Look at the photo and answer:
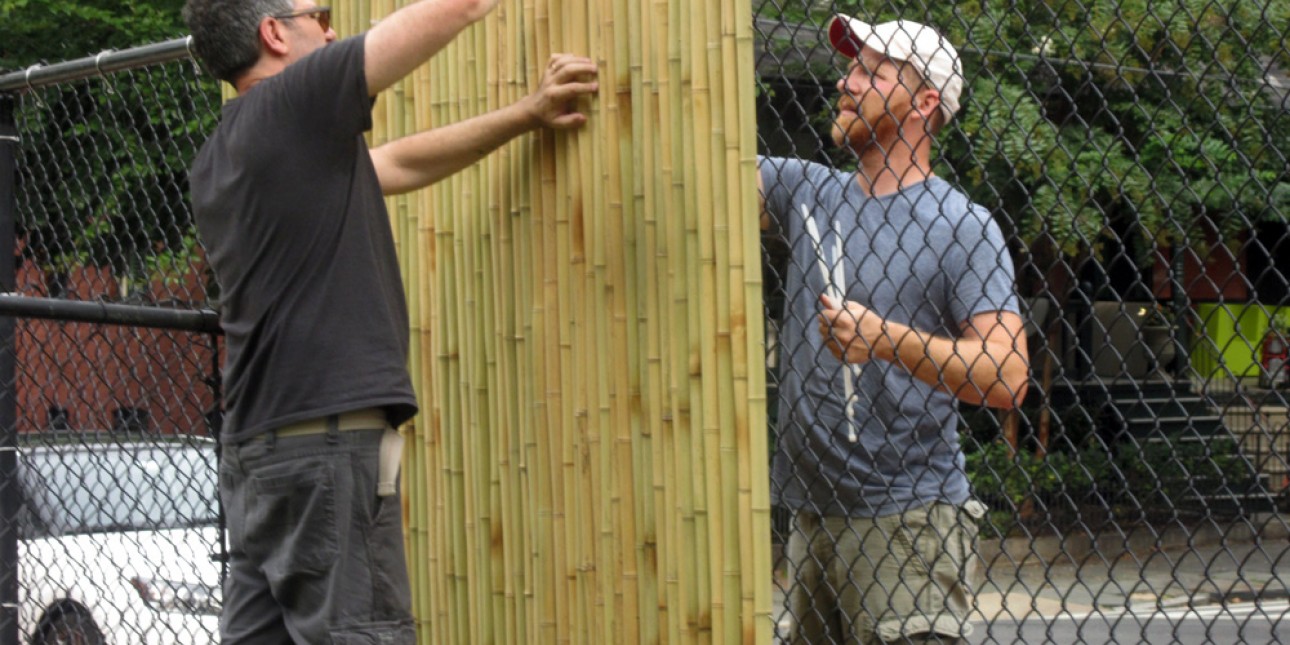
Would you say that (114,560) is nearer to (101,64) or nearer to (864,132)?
(101,64)

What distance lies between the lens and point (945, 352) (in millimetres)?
2977

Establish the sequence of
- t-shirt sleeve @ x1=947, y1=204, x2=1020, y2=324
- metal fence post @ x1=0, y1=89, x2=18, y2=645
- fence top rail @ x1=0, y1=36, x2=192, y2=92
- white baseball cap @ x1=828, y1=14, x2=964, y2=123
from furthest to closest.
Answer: metal fence post @ x1=0, y1=89, x2=18, y2=645 → fence top rail @ x1=0, y1=36, x2=192, y2=92 → white baseball cap @ x1=828, y1=14, x2=964, y2=123 → t-shirt sleeve @ x1=947, y1=204, x2=1020, y2=324

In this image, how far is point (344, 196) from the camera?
2975mm

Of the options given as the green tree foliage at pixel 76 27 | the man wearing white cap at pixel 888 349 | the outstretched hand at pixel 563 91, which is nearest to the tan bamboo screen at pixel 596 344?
the outstretched hand at pixel 563 91

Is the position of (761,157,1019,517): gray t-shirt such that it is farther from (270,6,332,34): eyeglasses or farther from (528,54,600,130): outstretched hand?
(270,6,332,34): eyeglasses

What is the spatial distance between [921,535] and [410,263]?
141cm

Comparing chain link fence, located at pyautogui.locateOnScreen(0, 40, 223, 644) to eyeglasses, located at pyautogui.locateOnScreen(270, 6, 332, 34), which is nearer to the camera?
eyeglasses, located at pyautogui.locateOnScreen(270, 6, 332, 34)

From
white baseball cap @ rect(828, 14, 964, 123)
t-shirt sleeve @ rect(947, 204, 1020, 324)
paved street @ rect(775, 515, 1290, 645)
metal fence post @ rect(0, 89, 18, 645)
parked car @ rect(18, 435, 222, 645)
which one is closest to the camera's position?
t-shirt sleeve @ rect(947, 204, 1020, 324)

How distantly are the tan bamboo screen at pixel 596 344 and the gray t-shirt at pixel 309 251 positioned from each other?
40cm

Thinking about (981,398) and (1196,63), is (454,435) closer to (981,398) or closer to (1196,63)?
(981,398)

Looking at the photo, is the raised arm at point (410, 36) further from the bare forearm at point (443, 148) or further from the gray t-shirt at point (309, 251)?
the bare forearm at point (443, 148)

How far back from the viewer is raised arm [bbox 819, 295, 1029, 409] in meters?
2.96

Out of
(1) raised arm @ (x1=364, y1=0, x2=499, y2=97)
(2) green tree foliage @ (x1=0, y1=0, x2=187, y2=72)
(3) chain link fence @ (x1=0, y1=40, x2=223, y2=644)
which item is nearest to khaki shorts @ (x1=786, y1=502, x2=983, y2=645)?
(1) raised arm @ (x1=364, y1=0, x2=499, y2=97)

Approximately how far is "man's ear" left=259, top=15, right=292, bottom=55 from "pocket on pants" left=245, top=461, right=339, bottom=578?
88 centimetres
